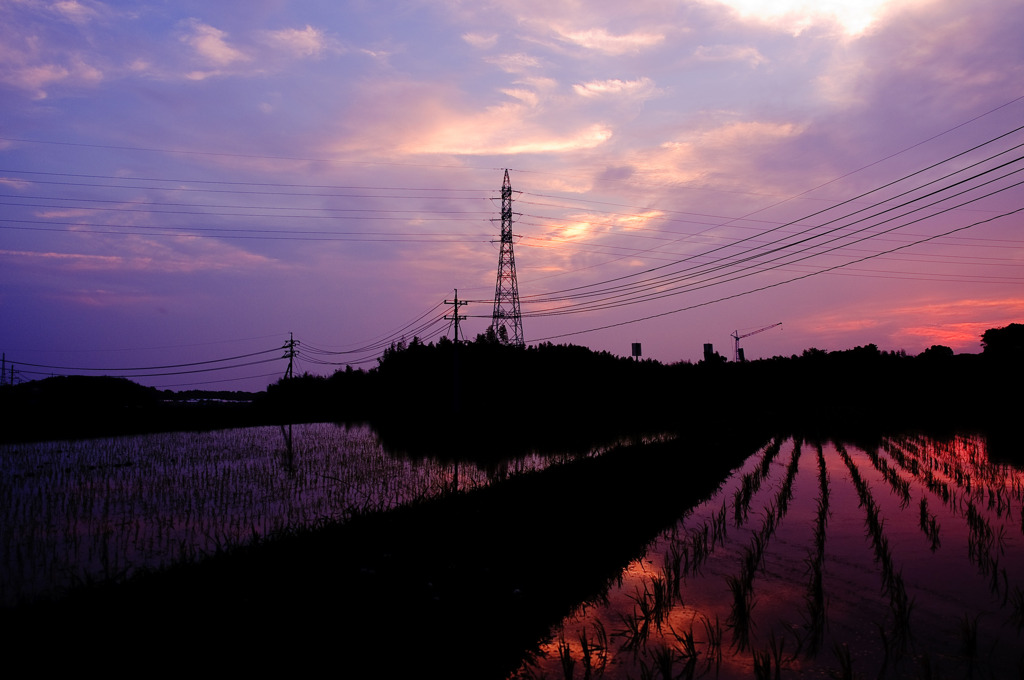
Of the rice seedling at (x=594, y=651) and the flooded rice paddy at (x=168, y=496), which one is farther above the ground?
the flooded rice paddy at (x=168, y=496)

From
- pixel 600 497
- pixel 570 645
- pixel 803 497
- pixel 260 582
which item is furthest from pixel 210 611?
pixel 803 497

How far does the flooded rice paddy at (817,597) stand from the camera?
6.88m

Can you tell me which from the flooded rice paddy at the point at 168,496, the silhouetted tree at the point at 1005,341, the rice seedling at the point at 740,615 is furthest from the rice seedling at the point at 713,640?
the silhouetted tree at the point at 1005,341

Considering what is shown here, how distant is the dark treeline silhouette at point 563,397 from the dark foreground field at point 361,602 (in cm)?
1626

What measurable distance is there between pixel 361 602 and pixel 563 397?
169 feet

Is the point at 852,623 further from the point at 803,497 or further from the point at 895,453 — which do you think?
the point at 895,453

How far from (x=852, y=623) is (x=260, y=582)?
7.97 m

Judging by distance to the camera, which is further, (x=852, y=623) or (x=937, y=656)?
(x=852, y=623)

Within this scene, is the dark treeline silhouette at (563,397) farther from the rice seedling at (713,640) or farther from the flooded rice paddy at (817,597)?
the rice seedling at (713,640)

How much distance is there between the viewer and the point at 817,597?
8766 millimetres

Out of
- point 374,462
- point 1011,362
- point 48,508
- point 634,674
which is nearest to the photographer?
point 634,674

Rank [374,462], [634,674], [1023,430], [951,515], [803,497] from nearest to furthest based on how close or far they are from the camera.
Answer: [634,674] < [951,515] < [803,497] < [374,462] < [1023,430]

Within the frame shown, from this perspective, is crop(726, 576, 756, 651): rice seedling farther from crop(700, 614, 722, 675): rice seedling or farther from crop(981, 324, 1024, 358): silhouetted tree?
crop(981, 324, 1024, 358): silhouetted tree

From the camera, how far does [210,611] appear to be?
7684 millimetres
